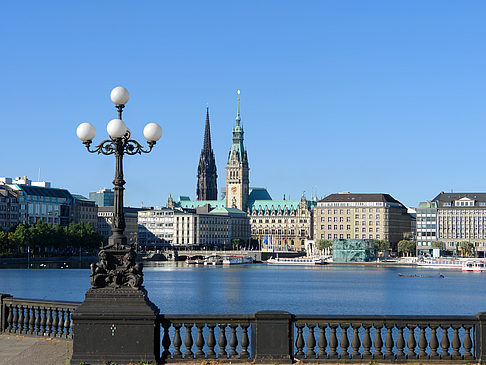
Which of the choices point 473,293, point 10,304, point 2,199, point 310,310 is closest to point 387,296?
point 473,293

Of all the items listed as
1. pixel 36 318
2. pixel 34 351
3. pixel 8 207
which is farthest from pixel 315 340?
pixel 8 207

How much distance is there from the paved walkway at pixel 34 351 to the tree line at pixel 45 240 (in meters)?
146

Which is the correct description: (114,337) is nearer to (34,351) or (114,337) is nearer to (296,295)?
(34,351)

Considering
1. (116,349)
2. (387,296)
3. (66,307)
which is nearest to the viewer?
(116,349)

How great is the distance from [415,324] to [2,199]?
182 meters

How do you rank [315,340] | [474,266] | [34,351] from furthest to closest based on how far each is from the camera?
[474,266] → [34,351] → [315,340]

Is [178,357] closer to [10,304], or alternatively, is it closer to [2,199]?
[10,304]

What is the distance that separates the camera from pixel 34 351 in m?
19.2

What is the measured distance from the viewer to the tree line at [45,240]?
544 ft

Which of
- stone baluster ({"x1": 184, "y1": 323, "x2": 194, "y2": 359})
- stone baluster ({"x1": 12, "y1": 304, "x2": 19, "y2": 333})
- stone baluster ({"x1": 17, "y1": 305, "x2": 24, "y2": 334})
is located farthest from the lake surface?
stone baluster ({"x1": 184, "y1": 323, "x2": 194, "y2": 359})

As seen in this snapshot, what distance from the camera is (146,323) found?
17.6 m

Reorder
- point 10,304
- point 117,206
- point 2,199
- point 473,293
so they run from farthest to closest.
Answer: point 2,199, point 473,293, point 10,304, point 117,206

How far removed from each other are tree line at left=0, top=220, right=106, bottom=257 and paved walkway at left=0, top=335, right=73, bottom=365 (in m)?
146

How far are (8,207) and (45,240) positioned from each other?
2397cm
